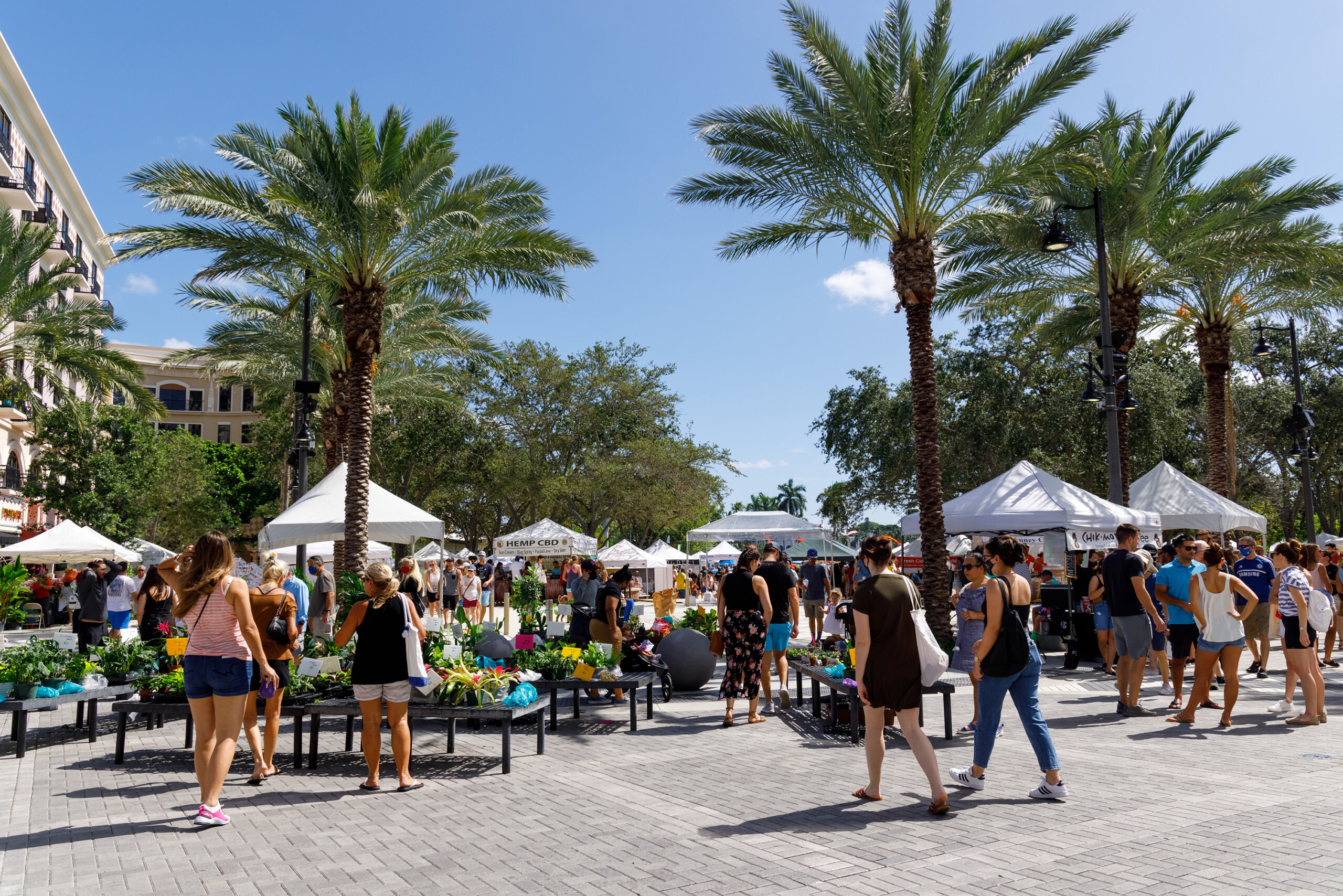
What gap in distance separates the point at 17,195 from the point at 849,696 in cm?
3742

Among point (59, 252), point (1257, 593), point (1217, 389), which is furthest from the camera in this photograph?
point (59, 252)

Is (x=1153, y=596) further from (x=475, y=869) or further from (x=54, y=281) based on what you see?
(x=54, y=281)

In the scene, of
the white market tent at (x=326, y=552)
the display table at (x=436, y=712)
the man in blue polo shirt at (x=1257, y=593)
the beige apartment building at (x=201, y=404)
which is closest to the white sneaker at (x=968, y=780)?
the display table at (x=436, y=712)

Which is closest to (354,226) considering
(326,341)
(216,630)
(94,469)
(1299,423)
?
(326,341)

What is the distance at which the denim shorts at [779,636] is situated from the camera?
32.3 feet

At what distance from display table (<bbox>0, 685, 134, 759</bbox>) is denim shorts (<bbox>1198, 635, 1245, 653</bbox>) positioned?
10.2 m

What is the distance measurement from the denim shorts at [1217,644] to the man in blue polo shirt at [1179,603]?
0.46m

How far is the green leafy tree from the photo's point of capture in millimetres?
35125

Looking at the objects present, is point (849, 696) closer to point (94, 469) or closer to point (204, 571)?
point (204, 571)

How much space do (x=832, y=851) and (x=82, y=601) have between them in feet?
44.9

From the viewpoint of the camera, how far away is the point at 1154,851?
4918 millimetres

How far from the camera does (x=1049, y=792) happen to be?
6.08m

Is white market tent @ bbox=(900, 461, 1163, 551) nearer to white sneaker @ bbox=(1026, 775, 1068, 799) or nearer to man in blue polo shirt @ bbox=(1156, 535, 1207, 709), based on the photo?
man in blue polo shirt @ bbox=(1156, 535, 1207, 709)

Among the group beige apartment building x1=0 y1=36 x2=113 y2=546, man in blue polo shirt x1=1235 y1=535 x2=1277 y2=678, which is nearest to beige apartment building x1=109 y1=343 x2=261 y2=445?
beige apartment building x1=0 y1=36 x2=113 y2=546
